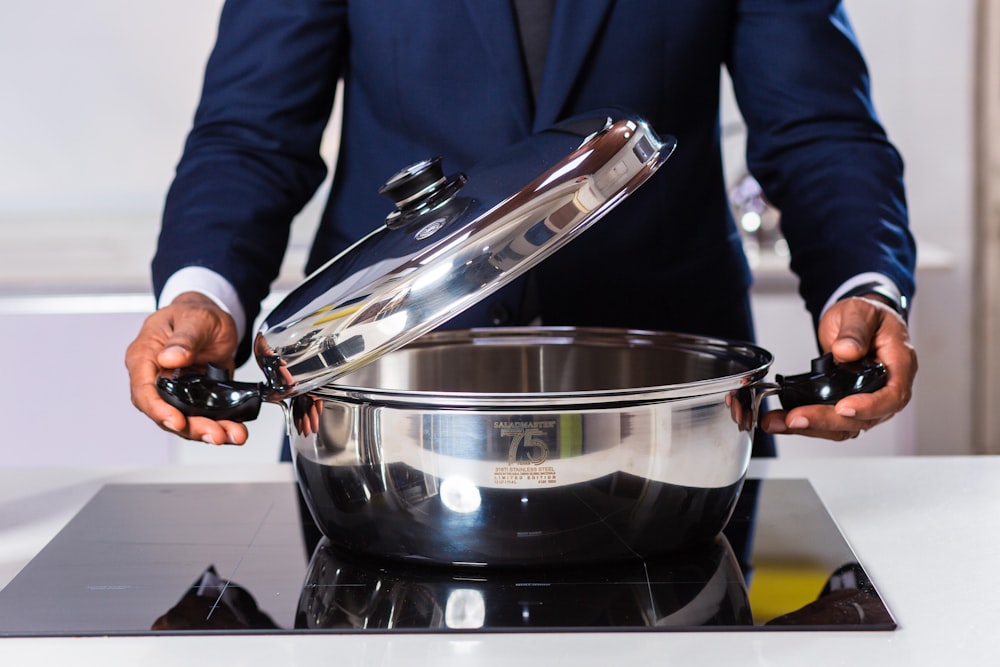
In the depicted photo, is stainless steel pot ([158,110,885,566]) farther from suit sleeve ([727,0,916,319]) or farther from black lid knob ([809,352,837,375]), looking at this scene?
suit sleeve ([727,0,916,319])

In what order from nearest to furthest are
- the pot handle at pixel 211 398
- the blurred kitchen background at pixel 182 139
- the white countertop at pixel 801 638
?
the white countertop at pixel 801 638 < the pot handle at pixel 211 398 < the blurred kitchen background at pixel 182 139

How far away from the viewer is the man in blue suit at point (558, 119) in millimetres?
1032

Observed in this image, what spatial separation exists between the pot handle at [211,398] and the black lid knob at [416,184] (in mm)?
138

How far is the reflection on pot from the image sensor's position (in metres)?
0.60

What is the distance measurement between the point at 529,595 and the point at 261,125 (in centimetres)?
64

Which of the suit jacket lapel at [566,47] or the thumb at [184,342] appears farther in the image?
the suit jacket lapel at [566,47]

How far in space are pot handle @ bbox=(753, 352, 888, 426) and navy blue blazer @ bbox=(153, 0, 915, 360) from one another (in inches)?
12.2

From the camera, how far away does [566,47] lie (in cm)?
103

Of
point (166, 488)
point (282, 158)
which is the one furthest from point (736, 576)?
point (282, 158)

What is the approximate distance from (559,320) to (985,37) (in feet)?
5.99

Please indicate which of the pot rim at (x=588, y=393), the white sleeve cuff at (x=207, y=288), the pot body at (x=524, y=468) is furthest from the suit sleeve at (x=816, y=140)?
the white sleeve cuff at (x=207, y=288)

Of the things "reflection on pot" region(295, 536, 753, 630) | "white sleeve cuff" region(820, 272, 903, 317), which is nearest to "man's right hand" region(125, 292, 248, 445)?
"reflection on pot" region(295, 536, 753, 630)

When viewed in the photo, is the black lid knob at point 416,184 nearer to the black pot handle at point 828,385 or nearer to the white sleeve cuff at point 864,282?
the black pot handle at point 828,385

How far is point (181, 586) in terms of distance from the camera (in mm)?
672
